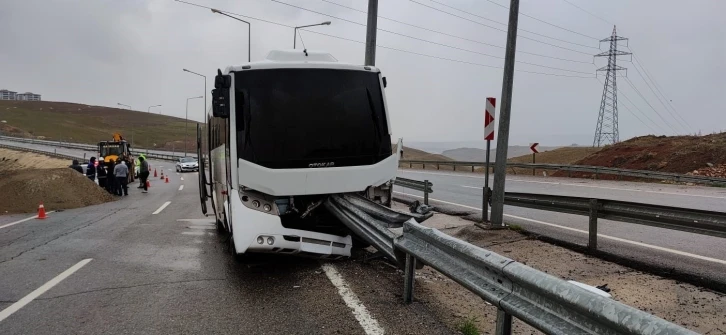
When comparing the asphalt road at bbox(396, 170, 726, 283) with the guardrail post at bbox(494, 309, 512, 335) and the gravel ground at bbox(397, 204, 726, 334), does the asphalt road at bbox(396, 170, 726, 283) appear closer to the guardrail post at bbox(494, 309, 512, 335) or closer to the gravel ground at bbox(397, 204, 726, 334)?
the gravel ground at bbox(397, 204, 726, 334)

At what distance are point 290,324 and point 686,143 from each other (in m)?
28.4

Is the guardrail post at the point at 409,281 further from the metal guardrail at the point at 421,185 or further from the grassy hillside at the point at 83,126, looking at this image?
the grassy hillside at the point at 83,126

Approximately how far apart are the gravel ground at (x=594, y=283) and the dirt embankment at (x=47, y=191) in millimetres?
15831

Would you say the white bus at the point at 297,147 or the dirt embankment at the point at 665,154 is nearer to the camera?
the white bus at the point at 297,147

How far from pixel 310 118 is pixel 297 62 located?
835 millimetres

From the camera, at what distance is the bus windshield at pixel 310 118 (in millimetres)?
6055

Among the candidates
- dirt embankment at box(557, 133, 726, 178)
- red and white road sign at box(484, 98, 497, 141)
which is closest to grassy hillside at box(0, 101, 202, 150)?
dirt embankment at box(557, 133, 726, 178)

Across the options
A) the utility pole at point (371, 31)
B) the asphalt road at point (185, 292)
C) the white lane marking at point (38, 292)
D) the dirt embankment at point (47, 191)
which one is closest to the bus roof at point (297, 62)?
the asphalt road at point (185, 292)

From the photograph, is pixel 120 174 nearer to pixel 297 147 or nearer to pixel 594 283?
pixel 297 147

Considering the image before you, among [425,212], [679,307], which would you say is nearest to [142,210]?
[425,212]

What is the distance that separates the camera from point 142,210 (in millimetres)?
14977

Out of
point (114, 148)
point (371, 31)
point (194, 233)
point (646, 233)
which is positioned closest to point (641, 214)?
point (646, 233)

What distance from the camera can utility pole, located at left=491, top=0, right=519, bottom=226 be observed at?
874 centimetres

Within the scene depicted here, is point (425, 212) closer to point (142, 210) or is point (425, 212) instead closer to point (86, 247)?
point (86, 247)
